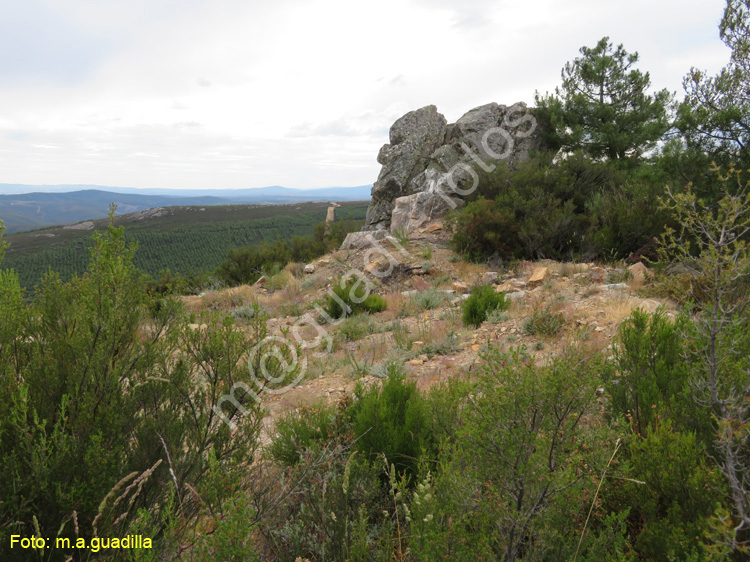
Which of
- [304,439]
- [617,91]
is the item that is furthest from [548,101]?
[304,439]

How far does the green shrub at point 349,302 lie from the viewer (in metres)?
7.34

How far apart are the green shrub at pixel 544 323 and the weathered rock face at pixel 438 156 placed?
707cm

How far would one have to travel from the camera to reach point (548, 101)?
12961 millimetres

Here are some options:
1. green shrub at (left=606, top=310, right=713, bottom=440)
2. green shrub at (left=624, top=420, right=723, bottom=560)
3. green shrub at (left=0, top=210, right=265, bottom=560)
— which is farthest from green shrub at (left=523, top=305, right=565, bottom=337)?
green shrub at (left=0, top=210, right=265, bottom=560)

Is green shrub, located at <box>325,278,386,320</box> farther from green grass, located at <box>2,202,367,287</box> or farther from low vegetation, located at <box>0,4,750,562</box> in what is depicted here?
green grass, located at <box>2,202,367,287</box>

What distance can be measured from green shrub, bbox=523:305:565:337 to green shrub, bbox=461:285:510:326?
688 mm

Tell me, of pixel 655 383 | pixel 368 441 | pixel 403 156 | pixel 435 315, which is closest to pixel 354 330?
pixel 435 315

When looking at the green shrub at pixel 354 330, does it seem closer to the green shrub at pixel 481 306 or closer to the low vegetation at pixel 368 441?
the green shrub at pixel 481 306

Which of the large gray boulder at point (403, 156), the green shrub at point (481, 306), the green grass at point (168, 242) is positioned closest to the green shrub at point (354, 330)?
the green shrub at point (481, 306)

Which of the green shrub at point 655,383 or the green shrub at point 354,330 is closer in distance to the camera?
the green shrub at point 655,383

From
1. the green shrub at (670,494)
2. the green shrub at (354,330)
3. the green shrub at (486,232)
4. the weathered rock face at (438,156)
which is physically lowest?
the green shrub at (354,330)

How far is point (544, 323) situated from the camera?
197 inches

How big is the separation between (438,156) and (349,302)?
8.66m

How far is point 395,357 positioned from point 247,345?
2.61 meters
